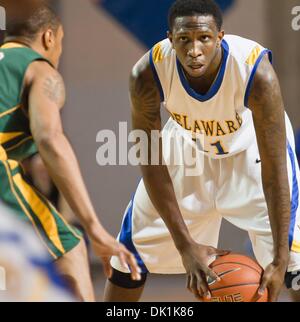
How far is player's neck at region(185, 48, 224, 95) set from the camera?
3.16 meters

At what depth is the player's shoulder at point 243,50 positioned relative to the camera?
3113mm

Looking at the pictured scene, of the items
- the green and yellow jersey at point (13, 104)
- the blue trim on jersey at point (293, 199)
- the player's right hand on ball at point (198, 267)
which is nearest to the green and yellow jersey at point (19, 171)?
the green and yellow jersey at point (13, 104)

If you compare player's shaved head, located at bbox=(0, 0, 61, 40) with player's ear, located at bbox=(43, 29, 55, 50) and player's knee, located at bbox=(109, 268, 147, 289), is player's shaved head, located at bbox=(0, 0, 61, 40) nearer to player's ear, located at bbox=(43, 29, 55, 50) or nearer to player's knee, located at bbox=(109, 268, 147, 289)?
player's ear, located at bbox=(43, 29, 55, 50)

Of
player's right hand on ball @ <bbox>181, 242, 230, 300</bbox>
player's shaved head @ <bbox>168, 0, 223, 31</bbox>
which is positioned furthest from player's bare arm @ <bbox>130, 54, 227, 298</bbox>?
player's shaved head @ <bbox>168, 0, 223, 31</bbox>

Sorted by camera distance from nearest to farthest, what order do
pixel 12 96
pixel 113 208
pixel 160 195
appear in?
pixel 12 96 → pixel 160 195 → pixel 113 208

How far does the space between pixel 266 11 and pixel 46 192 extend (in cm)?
149

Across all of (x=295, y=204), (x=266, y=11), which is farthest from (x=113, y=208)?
(x=266, y=11)

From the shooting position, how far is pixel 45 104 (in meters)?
3.04

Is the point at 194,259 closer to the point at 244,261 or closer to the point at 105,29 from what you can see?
the point at 244,261

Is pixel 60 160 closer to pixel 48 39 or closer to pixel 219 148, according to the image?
pixel 48 39

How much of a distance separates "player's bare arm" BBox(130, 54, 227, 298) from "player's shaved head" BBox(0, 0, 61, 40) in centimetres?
43

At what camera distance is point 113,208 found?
3.89m

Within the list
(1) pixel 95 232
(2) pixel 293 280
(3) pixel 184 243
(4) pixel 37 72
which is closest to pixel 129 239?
(3) pixel 184 243

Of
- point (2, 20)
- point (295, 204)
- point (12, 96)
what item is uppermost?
point (2, 20)
